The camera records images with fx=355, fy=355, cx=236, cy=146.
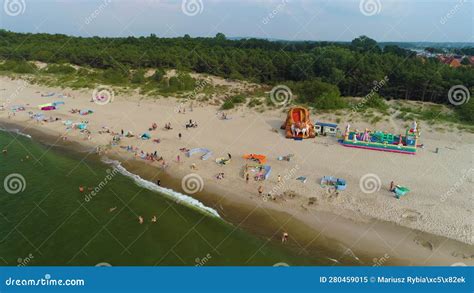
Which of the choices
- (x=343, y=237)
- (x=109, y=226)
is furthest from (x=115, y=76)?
(x=343, y=237)

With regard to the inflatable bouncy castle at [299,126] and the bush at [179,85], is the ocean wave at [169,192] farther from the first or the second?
the bush at [179,85]

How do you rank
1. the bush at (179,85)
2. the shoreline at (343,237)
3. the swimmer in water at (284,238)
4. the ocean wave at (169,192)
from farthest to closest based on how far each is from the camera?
the bush at (179,85)
the ocean wave at (169,192)
the swimmer in water at (284,238)
the shoreline at (343,237)

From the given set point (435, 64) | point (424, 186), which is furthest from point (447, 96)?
point (424, 186)

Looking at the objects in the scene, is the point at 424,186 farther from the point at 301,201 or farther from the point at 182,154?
the point at 182,154

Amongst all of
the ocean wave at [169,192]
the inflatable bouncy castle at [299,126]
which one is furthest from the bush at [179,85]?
the ocean wave at [169,192]

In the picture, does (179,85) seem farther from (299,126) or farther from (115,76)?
(299,126)
